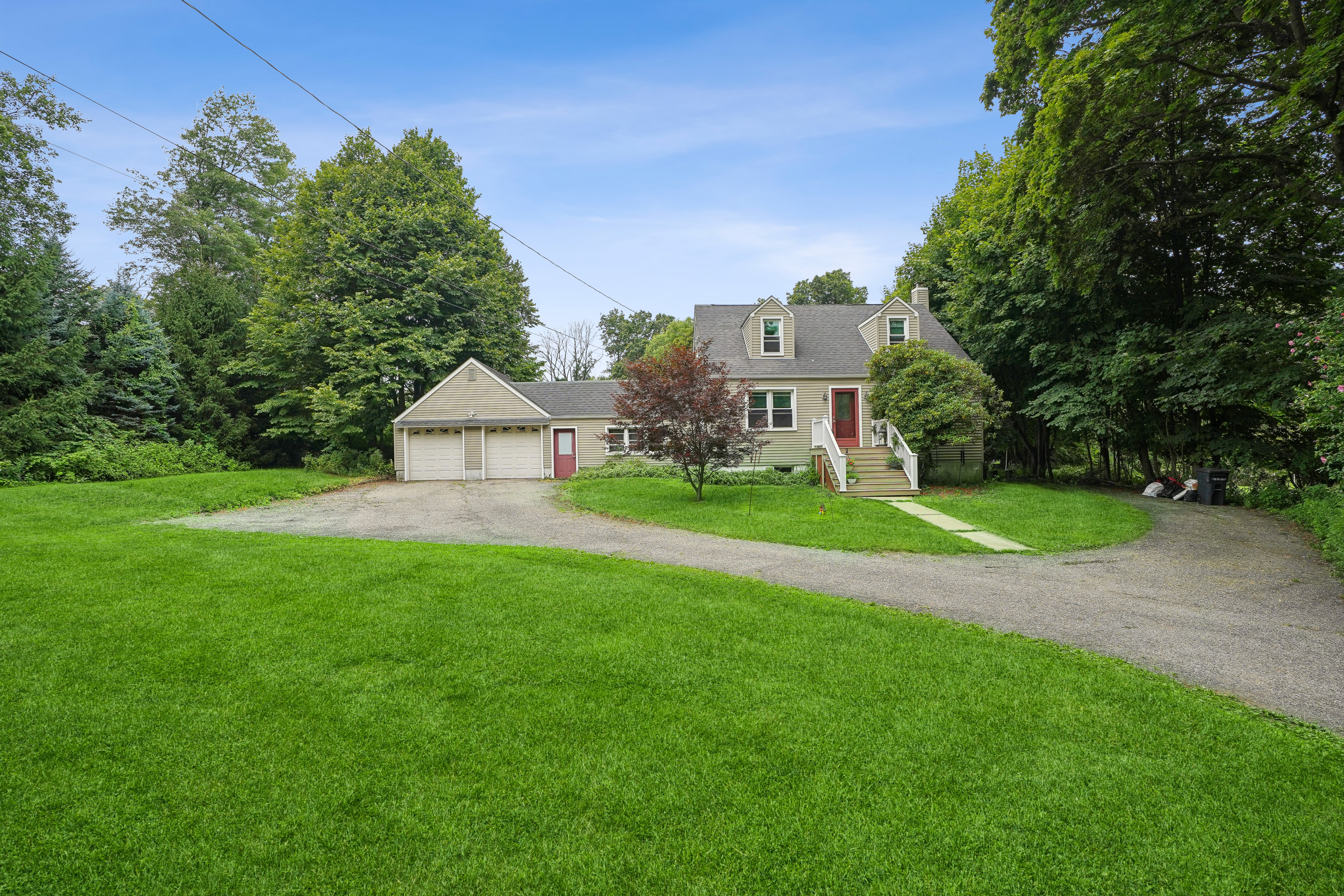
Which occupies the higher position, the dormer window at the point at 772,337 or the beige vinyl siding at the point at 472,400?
the dormer window at the point at 772,337

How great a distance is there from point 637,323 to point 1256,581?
50.1m

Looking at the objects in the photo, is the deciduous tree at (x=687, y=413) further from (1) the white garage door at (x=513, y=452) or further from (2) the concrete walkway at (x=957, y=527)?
(1) the white garage door at (x=513, y=452)

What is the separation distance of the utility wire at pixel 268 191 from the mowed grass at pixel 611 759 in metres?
9.77

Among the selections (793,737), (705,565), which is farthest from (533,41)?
(793,737)

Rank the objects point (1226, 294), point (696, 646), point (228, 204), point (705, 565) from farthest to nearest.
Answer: point (228, 204)
point (1226, 294)
point (705, 565)
point (696, 646)

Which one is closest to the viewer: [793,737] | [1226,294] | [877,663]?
[793,737]

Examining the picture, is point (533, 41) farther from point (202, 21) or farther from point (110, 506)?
point (110, 506)

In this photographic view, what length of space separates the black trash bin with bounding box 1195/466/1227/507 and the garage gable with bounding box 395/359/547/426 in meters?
19.7

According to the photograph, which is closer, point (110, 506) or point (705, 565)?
point (705, 565)

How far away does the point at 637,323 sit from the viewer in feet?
179

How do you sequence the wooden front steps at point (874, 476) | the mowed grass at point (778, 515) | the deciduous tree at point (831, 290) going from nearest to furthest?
the mowed grass at point (778, 515)
the wooden front steps at point (874, 476)
the deciduous tree at point (831, 290)

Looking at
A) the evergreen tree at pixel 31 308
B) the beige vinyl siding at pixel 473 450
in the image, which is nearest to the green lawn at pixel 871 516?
the beige vinyl siding at pixel 473 450

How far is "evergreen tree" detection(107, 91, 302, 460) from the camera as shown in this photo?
2295 cm

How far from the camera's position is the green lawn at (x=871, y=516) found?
10.1 meters
